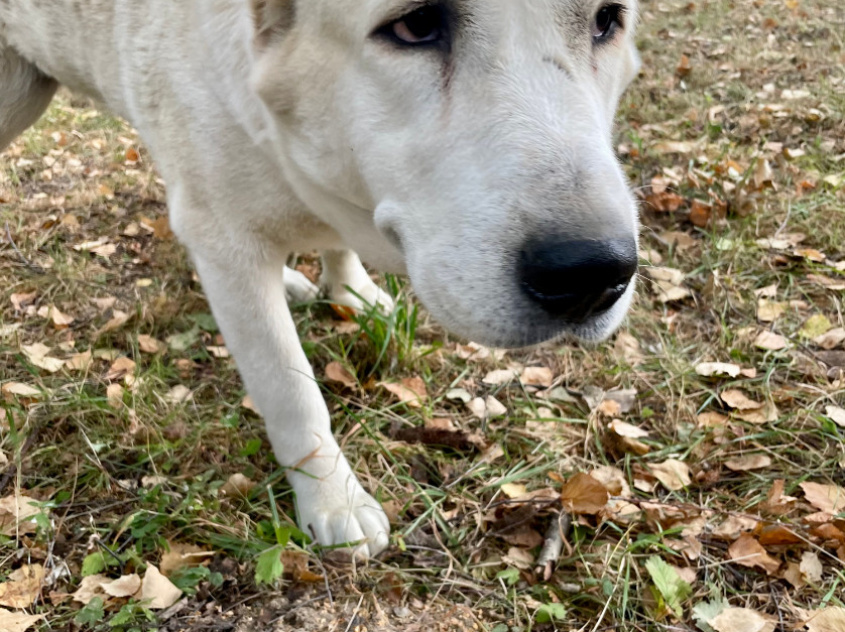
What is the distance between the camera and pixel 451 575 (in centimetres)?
211

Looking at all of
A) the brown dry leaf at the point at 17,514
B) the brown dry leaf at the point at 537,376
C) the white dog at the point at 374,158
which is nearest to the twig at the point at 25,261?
the white dog at the point at 374,158

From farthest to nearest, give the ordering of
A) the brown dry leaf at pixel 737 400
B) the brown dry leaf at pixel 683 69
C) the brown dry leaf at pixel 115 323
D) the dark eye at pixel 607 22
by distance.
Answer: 1. the brown dry leaf at pixel 683 69
2. the brown dry leaf at pixel 115 323
3. the brown dry leaf at pixel 737 400
4. the dark eye at pixel 607 22

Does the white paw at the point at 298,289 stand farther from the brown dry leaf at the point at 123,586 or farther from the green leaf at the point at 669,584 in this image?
the green leaf at the point at 669,584

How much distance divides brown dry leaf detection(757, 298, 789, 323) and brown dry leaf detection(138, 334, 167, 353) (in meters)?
2.59

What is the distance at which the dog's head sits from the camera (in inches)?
56.1

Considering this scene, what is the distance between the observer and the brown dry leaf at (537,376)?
2891 millimetres

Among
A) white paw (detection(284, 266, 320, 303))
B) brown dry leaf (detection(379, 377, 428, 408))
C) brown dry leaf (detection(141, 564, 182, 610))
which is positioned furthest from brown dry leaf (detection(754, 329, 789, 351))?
brown dry leaf (detection(141, 564, 182, 610))

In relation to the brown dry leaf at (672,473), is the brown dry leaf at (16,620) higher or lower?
higher

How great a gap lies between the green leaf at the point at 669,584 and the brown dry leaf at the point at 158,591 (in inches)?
52.1

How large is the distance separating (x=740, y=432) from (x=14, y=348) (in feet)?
9.43

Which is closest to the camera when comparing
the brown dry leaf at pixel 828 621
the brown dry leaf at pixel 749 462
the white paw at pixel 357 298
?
the brown dry leaf at pixel 828 621

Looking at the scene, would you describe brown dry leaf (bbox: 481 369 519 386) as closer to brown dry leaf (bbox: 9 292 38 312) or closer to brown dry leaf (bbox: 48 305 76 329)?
brown dry leaf (bbox: 48 305 76 329)

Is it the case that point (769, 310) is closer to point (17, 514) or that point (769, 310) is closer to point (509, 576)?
point (509, 576)

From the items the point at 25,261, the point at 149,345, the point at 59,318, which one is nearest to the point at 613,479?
the point at 149,345
